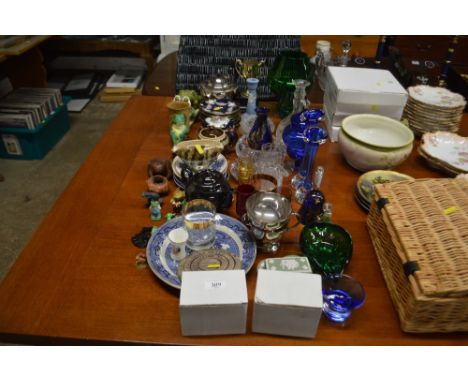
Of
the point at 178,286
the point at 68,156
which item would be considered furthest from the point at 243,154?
the point at 68,156

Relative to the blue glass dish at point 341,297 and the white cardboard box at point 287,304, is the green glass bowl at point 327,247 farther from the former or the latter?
the white cardboard box at point 287,304

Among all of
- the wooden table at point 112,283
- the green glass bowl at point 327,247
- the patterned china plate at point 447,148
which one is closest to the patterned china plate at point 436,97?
the patterned china plate at point 447,148

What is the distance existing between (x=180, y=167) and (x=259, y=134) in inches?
11.1

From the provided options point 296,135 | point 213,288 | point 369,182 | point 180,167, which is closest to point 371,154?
point 369,182

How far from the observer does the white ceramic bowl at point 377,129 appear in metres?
1.25

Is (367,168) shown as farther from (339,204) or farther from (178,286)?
A: (178,286)

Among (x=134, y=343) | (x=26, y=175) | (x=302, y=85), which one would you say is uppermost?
(x=302, y=85)

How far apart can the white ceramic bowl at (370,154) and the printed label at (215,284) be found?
0.66 metres

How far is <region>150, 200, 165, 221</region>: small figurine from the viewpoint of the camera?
1.03 meters

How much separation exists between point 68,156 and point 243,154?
5.25 ft

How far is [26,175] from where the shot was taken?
224 cm

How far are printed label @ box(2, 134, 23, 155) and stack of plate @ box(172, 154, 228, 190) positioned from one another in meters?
1.59

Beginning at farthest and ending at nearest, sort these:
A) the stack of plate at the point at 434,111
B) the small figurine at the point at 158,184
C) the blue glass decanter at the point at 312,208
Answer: the stack of plate at the point at 434,111 < the small figurine at the point at 158,184 < the blue glass decanter at the point at 312,208

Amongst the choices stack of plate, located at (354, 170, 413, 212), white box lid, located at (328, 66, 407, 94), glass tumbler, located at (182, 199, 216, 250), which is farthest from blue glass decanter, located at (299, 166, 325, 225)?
white box lid, located at (328, 66, 407, 94)
